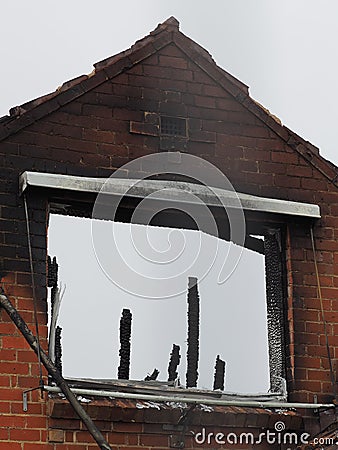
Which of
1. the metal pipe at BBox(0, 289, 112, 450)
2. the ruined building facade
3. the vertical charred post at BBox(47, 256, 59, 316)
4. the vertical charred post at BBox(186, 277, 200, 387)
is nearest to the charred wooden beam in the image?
the vertical charred post at BBox(47, 256, 59, 316)

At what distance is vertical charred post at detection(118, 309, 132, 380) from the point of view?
10.3m

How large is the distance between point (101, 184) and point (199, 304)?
1860 millimetres

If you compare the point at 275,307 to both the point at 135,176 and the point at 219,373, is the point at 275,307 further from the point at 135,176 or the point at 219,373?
the point at 135,176

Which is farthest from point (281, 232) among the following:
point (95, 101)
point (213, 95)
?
point (95, 101)

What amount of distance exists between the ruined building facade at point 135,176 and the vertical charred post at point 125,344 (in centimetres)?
82

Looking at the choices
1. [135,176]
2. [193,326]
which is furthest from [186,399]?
[135,176]

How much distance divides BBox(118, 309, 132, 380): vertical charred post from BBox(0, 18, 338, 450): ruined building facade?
824 mm

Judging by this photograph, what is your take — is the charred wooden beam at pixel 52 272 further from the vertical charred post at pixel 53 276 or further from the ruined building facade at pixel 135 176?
the ruined building facade at pixel 135 176

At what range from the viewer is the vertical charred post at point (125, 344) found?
10259 millimetres

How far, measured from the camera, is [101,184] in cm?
977

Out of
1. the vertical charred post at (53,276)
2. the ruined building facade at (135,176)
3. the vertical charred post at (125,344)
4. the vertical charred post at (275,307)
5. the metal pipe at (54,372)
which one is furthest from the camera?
the vertical charred post at (125,344)

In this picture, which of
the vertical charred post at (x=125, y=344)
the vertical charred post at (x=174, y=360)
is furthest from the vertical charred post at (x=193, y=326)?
the vertical charred post at (x=125, y=344)

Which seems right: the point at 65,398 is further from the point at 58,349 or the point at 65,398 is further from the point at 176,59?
the point at 176,59

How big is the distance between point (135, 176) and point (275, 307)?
1743mm
